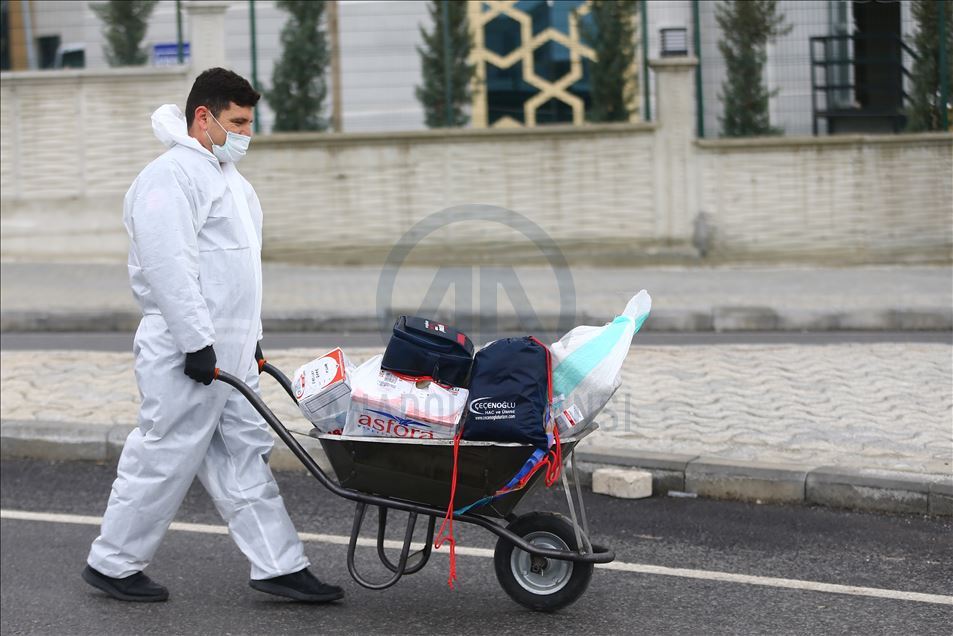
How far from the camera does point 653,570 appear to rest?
5.91m

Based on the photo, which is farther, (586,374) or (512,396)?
(586,374)

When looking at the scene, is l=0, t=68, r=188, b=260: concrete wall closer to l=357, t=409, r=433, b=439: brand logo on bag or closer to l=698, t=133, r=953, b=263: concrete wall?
l=698, t=133, r=953, b=263: concrete wall

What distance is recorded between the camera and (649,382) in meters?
9.38

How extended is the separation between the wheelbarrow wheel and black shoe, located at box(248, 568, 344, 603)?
739mm

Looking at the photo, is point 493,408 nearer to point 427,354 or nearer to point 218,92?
point 427,354

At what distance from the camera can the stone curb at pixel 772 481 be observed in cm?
658

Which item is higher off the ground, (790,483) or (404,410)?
(404,410)

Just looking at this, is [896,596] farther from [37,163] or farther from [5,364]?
[37,163]

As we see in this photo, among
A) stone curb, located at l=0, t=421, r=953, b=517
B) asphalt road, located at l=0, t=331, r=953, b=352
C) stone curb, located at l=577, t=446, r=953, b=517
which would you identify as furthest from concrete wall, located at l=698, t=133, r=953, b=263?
stone curb, located at l=577, t=446, r=953, b=517

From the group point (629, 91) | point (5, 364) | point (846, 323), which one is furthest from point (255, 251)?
point (629, 91)

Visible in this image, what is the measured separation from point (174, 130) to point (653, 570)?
273 centimetres

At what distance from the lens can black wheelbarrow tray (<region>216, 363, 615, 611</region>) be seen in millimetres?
4949

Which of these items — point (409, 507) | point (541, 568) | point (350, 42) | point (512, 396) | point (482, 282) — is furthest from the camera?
point (350, 42)

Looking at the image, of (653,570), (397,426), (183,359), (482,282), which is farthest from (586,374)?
(482,282)
